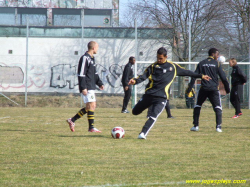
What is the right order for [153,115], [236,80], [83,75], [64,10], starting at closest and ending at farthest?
[153,115]
[83,75]
[236,80]
[64,10]

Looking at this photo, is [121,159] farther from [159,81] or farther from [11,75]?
[11,75]

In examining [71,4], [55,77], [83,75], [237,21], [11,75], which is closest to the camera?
[83,75]

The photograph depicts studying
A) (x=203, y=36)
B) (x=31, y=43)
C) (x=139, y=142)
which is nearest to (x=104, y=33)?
(x=31, y=43)

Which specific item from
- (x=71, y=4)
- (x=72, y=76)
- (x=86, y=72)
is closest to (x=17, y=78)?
(x=72, y=76)

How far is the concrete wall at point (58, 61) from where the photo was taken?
22078 millimetres

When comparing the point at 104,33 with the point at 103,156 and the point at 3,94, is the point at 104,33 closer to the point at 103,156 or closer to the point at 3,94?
the point at 3,94

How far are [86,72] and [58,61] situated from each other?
14893 mm

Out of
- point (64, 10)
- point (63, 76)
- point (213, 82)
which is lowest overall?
point (63, 76)

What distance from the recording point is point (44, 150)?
20.2 ft

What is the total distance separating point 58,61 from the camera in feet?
76.0

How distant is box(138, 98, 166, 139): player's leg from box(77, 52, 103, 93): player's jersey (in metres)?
1.71

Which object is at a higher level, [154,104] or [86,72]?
[86,72]

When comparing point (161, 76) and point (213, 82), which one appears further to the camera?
point (213, 82)

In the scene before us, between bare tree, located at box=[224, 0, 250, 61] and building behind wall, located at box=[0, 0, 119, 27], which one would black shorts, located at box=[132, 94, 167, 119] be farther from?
building behind wall, located at box=[0, 0, 119, 27]
